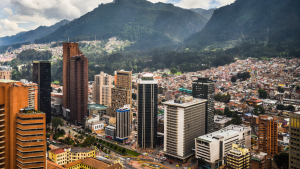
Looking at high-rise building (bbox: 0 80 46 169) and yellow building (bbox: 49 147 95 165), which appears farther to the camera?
yellow building (bbox: 49 147 95 165)

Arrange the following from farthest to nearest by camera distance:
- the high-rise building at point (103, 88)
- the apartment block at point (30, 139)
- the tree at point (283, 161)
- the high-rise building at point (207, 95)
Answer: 1. the high-rise building at point (103, 88)
2. the high-rise building at point (207, 95)
3. the tree at point (283, 161)
4. the apartment block at point (30, 139)

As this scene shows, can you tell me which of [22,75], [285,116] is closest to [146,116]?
[285,116]

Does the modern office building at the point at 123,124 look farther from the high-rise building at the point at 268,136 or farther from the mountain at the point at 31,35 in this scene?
the mountain at the point at 31,35

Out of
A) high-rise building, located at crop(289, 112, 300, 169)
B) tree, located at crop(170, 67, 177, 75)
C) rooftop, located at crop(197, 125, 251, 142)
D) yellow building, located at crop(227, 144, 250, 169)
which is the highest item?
tree, located at crop(170, 67, 177, 75)

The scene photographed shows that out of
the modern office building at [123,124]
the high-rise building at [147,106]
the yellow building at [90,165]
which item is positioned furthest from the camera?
the modern office building at [123,124]

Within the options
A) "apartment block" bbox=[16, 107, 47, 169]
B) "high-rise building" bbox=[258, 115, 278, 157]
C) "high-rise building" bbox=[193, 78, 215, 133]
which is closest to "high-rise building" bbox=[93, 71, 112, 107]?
"high-rise building" bbox=[193, 78, 215, 133]

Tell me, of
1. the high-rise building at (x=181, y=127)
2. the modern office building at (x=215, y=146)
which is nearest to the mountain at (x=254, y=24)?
the modern office building at (x=215, y=146)

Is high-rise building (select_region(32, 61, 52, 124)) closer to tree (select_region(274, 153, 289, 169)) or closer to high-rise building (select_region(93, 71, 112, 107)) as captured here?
high-rise building (select_region(93, 71, 112, 107))
